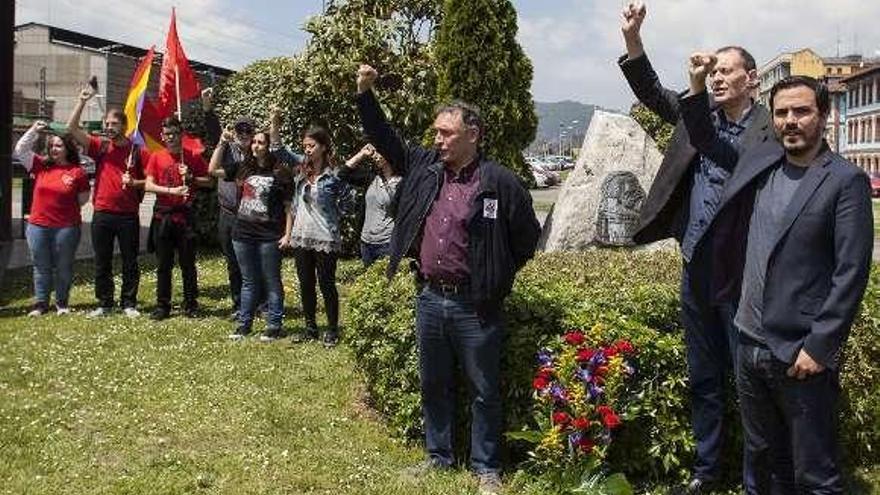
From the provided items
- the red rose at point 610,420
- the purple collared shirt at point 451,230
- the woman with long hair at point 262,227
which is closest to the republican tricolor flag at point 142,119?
the woman with long hair at point 262,227

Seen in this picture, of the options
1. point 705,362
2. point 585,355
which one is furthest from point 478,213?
point 705,362

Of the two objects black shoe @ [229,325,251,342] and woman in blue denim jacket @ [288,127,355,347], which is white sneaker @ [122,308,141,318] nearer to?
black shoe @ [229,325,251,342]

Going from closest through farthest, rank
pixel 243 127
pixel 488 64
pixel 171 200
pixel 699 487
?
pixel 699 487 < pixel 243 127 < pixel 171 200 < pixel 488 64

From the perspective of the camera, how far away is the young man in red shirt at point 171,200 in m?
9.10

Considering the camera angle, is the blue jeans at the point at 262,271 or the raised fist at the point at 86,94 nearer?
the blue jeans at the point at 262,271

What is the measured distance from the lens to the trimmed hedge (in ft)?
15.5

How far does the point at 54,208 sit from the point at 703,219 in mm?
7224

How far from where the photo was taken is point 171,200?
9109 mm

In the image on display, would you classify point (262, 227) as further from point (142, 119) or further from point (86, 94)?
point (86, 94)

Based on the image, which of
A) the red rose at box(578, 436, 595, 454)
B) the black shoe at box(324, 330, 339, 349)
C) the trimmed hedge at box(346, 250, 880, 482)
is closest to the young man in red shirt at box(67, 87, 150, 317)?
the black shoe at box(324, 330, 339, 349)

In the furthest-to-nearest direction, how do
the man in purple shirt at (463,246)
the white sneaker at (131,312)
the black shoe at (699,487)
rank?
the white sneaker at (131,312), the man in purple shirt at (463,246), the black shoe at (699,487)

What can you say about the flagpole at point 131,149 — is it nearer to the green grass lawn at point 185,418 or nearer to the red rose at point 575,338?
the green grass lawn at point 185,418

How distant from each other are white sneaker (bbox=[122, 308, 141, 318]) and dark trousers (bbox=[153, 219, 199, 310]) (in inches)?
10.7

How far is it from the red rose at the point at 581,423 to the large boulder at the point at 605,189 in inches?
209
